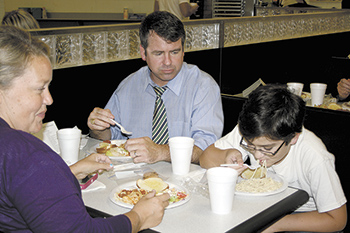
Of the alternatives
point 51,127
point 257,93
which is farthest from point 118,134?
point 257,93

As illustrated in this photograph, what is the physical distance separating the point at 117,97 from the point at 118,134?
9.0 inches

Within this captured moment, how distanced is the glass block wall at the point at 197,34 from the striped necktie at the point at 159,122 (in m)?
0.72

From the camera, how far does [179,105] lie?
2414 mm

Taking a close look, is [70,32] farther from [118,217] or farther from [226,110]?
[118,217]

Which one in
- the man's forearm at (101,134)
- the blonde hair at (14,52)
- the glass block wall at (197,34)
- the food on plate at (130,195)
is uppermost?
the blonde hair at (14,52)

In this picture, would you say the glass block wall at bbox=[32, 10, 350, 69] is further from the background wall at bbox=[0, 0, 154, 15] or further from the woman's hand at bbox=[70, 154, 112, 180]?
the background wall at bbox=[0, 0, 154, 15]

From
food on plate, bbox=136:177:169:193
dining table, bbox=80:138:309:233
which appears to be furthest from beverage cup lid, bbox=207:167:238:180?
food on plate, bbox=136:177:169:193

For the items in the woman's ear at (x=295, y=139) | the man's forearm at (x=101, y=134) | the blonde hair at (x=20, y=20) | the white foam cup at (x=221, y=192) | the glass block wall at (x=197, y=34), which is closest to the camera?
the white foam cup at (x=221, y=192)

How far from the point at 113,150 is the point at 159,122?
463mm

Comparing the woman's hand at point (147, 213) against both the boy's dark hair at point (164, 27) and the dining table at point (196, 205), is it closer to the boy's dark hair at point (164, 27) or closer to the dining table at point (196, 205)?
the dining table at point (196, 205)

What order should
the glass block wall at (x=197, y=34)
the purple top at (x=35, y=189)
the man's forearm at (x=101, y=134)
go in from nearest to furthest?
the purple top at (x=35, y=189), the man's forearm at (x=101, y=134), the glass block wall at (x=197, y=34)

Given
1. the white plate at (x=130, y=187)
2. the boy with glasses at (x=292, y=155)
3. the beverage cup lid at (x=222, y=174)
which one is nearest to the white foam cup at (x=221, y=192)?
the beverage cup lid at (x=222, y=174)

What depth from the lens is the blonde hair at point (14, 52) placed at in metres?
1.13

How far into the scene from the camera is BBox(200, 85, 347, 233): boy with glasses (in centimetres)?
164
